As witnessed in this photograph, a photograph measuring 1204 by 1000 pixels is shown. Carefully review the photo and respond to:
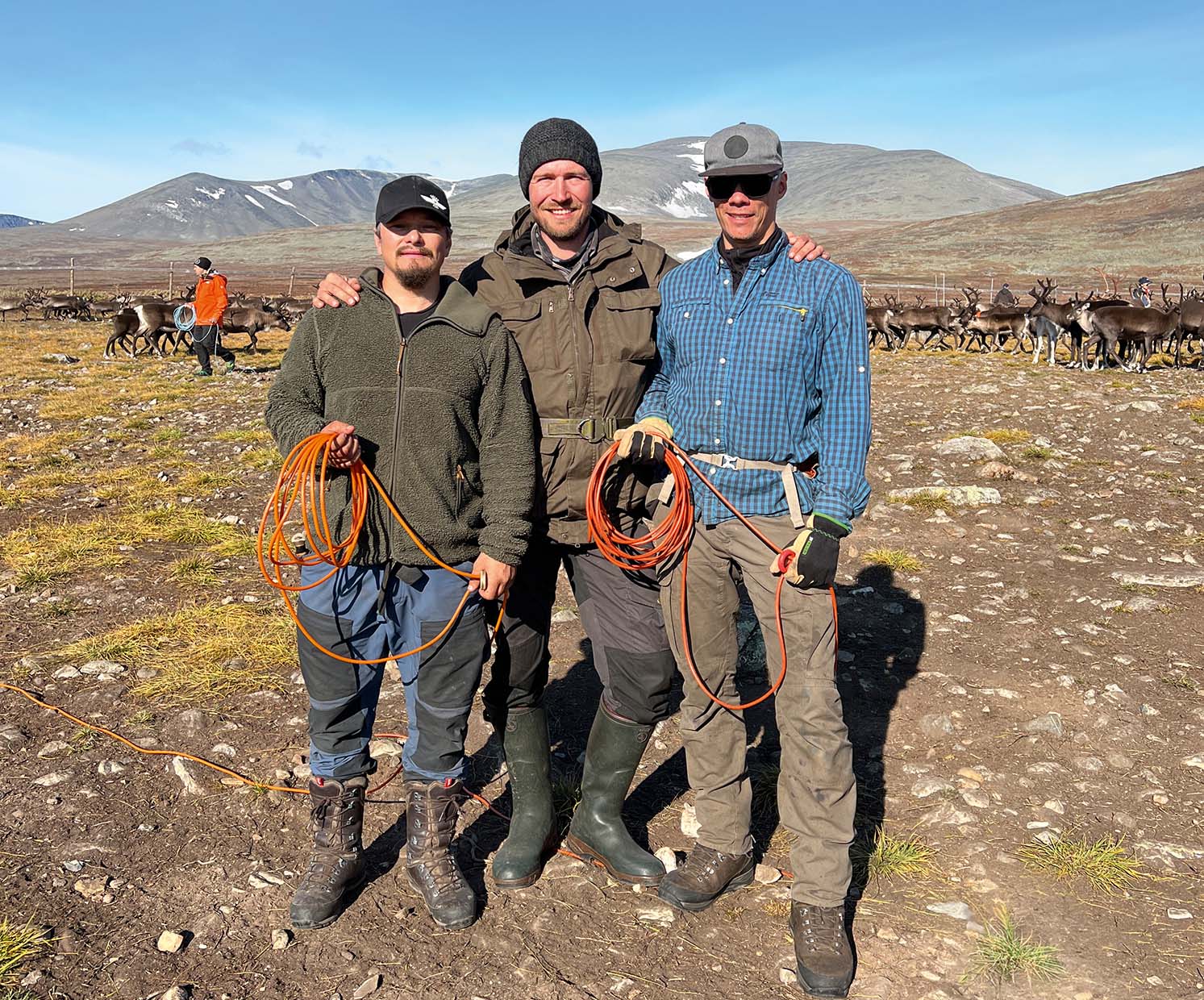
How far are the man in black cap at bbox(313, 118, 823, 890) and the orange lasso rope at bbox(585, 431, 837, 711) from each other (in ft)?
0.28

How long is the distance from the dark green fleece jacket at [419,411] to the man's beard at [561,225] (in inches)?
14.0

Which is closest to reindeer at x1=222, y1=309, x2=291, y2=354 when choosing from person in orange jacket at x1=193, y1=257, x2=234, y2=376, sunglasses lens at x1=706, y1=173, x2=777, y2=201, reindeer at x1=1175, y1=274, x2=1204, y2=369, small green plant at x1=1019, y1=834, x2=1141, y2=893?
person in orange jacket at x1=193, y1=257, x2=234, y2=376

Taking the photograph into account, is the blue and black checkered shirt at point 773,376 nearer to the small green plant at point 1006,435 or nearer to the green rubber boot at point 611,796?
the green rubber boot at point 611,796

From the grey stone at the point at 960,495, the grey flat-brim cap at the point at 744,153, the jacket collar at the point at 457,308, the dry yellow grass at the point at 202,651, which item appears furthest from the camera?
the grey stone at the point at 960,495

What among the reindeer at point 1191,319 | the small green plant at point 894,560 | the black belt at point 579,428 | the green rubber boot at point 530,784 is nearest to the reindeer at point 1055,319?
the reindeer at point 1191,319

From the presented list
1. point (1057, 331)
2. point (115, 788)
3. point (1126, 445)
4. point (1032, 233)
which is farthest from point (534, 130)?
point (1032, 233)

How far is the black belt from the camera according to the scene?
3.07 meters

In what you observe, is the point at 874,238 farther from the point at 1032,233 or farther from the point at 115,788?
the point at 115,788

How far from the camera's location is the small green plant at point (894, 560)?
628 centimetres

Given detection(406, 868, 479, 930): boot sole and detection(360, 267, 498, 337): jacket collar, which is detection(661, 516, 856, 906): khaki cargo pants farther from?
detection(360, 267, 498, 337): jacket collar

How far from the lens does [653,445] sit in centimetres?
296

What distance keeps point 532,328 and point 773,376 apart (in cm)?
83

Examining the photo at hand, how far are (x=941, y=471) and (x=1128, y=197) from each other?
4071 inches

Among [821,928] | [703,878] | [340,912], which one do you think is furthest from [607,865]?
[340,912]
